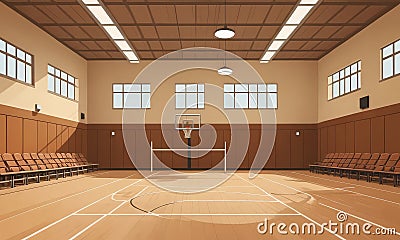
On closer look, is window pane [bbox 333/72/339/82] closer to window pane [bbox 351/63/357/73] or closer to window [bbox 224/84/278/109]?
window pane [bbox 351/63/357/73]

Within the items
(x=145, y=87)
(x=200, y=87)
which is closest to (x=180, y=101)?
(x=200, y=87)

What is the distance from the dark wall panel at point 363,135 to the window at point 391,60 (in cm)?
247

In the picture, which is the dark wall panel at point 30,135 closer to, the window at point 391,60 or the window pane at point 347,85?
the window at point 391,60

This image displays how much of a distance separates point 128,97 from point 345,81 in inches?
459

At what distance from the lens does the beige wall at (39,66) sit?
14571 millimetres

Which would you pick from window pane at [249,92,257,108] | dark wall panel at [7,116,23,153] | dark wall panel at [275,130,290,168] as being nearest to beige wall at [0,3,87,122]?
dark wall panel at [7,116,23,153]

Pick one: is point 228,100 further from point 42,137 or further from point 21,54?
point 21,54

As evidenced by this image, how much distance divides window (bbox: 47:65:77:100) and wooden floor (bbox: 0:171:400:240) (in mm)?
8290

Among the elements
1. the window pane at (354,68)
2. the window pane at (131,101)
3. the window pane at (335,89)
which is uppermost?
the window pane at (354,68)

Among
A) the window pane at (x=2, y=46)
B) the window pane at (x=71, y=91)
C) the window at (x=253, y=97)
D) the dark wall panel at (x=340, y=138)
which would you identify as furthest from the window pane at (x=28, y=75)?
the dark wall panel at (x=340, y=138)

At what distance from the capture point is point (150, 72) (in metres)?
24.3

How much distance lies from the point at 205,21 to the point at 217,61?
7.74 meters

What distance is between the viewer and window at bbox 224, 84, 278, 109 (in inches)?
944

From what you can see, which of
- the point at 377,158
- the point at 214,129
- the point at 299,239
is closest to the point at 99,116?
the point at 214,129
